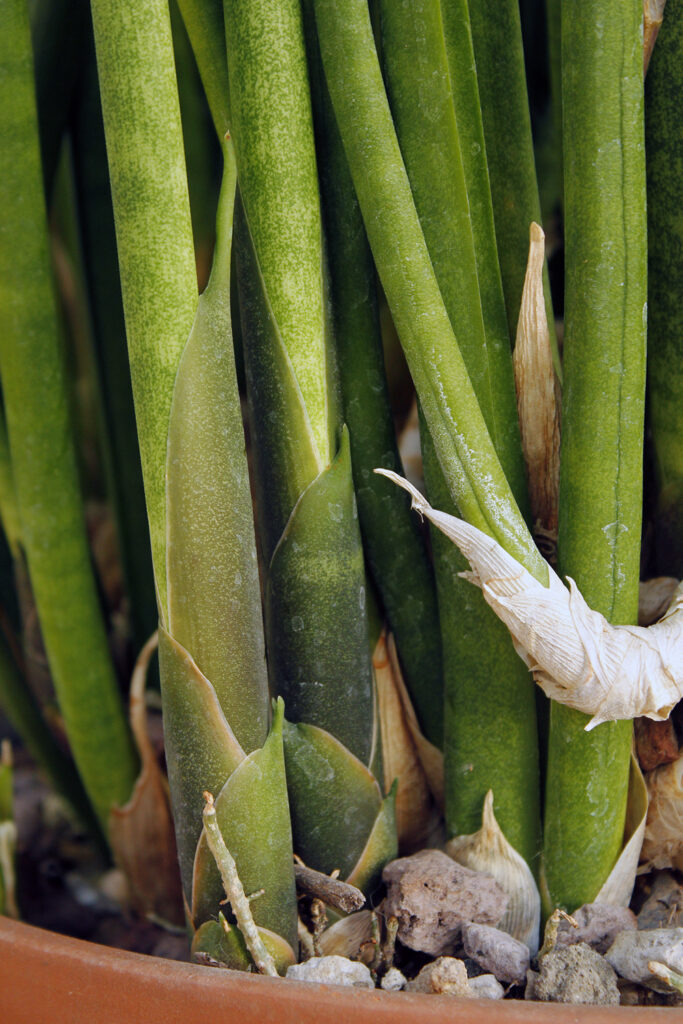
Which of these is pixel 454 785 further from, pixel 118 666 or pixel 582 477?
pixel 118 666

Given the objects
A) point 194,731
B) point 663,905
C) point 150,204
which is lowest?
point 663,905

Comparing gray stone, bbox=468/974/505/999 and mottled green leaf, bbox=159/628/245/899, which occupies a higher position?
mottled green leaf, bbox=159/628/245/899

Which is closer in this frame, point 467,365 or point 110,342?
point 467,365

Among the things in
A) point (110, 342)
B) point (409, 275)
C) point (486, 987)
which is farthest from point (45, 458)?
point (486, 987)

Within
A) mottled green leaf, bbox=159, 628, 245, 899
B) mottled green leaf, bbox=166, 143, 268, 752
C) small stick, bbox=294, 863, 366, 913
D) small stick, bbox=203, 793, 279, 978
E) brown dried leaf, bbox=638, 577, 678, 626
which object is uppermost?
mottled green leaf, bbox=166, 143, 268, 752

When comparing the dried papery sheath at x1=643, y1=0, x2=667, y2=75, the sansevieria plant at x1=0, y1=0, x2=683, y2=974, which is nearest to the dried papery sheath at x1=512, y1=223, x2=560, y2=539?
the sansevieria plant at x1=0, y1=0, x2=683, y2=974

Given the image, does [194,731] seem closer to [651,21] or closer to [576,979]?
[576,979]

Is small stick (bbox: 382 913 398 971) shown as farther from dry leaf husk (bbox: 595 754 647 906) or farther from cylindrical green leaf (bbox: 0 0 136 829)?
cylindrical green leaf (bbox: 0 0 136 829)
